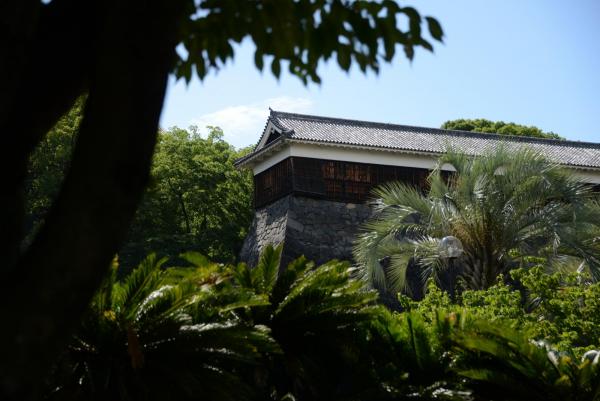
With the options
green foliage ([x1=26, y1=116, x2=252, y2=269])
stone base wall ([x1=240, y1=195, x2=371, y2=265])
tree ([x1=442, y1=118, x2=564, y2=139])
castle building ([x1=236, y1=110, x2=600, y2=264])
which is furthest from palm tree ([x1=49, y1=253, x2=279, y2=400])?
tree ([x1=442, y1=118, x2=564, y2=139])

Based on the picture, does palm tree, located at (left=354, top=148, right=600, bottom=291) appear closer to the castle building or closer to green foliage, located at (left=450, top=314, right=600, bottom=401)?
the castle building

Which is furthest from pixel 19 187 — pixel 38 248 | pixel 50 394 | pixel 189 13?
pixel 50 394

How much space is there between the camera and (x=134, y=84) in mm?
2506

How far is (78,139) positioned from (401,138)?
29.8 m

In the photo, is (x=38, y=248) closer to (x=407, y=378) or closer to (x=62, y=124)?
(x=407, y=378)

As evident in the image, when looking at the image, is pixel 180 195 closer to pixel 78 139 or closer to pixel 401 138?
pixel 401 138

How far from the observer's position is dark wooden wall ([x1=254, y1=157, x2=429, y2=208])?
2983 centimetres

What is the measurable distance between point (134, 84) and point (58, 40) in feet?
1.55

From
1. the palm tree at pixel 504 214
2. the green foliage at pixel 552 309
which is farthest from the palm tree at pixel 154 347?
the palm tree at pixel 504 214

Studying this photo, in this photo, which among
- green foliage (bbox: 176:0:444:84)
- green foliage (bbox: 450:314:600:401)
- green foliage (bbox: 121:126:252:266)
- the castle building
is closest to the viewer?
green foliage (bbox: 176:0:444:84)

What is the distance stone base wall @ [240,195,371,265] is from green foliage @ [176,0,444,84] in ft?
84.2

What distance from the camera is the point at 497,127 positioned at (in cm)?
4900

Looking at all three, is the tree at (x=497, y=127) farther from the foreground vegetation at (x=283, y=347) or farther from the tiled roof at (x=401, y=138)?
the foreground vegetation at (x=283, y=347)

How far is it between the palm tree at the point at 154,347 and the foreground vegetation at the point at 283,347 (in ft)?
0.04
